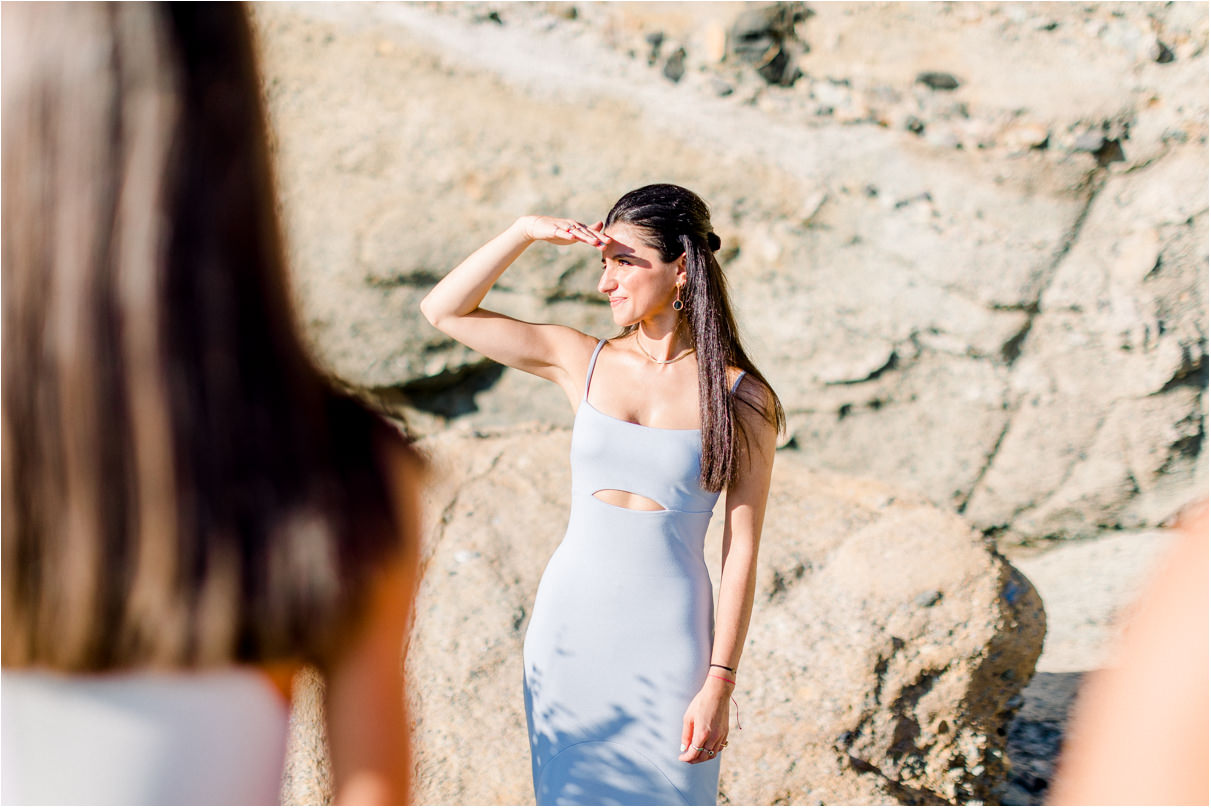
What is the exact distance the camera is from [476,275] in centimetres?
255

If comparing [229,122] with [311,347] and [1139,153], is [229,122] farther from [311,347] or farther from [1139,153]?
[1139,153]

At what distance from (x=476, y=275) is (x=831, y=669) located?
2.18 metres

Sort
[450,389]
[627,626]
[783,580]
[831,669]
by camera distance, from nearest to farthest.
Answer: [627,626] < [831,669] < [783,580] < [450,389]

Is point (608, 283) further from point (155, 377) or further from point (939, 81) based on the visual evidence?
point (939, 81)

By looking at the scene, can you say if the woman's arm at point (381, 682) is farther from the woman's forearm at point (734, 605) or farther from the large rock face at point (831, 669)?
the large rock face at point (831, 669)

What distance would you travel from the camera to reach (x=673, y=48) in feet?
17.0

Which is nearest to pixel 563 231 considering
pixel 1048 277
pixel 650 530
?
pixel 650 530

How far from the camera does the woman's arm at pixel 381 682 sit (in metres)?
1.11

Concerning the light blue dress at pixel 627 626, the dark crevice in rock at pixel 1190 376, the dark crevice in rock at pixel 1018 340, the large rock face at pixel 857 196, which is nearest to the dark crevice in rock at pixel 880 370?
the large rock face at pixel 857 196

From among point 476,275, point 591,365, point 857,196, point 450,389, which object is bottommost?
point 450,389

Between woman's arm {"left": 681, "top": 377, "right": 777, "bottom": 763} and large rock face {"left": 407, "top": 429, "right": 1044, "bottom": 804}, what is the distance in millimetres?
1252

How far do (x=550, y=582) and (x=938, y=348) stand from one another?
3.22m

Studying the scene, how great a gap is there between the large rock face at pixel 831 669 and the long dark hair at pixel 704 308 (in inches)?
60.7

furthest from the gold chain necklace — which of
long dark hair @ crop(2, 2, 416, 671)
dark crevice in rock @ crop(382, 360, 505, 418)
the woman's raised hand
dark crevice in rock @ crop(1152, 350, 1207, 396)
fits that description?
dark crevice in rock @ crop(1152, 350, 1207, 396)
